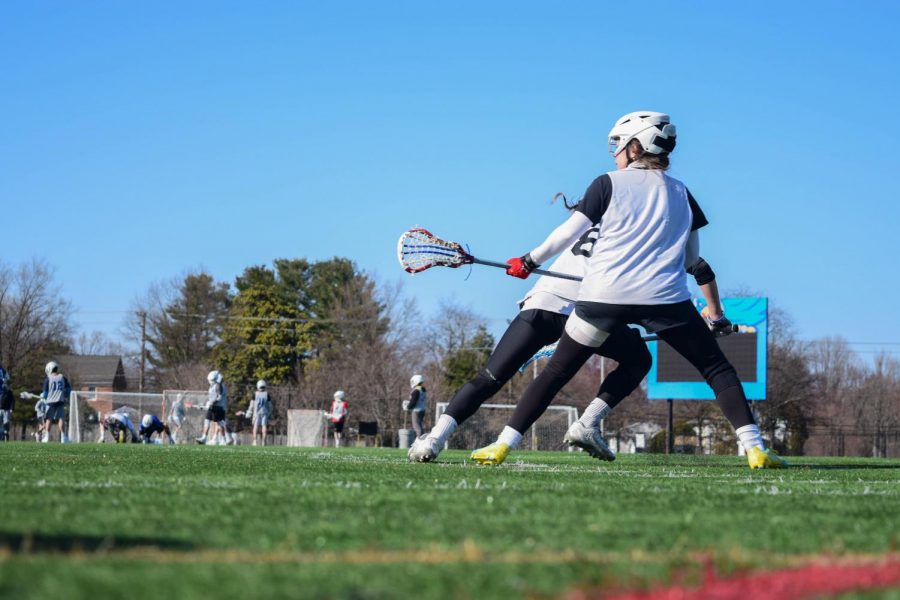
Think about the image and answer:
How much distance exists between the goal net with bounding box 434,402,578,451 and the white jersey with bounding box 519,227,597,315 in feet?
79.7

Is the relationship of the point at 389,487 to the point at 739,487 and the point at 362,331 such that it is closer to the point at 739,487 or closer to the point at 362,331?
the point at 739,487

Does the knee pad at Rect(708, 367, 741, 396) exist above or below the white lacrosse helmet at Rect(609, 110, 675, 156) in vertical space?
below

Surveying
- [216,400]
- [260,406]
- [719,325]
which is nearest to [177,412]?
[260,406]

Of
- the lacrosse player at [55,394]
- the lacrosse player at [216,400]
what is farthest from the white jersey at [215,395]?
the lacrosse player at [55,394]

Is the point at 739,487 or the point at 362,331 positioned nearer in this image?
the point at 739,487

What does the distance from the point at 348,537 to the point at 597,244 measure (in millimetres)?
A: 4991

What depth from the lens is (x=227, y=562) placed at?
2.89 m

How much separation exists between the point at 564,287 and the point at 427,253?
114 centimetres

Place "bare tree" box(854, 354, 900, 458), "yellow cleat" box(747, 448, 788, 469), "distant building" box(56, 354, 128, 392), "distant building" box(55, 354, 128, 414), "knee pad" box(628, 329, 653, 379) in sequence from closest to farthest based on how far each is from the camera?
1. "yellow cleat" box(747, 448, 788, 469)
2. "knee pad" box(628, 329, 653, 379)
3. "bare tree" box(854, 354, 900, 458)
4. "distant building" box(55, 354, 128, 414)
5. "distant building" box(56, 354, 128, 392)

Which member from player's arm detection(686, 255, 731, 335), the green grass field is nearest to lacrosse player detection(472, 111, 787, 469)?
player's arm detection(686, 255, 731, 335)

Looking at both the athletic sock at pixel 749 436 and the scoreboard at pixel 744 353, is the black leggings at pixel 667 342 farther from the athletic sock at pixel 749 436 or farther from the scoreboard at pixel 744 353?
the scoreboard at pixel 744 353

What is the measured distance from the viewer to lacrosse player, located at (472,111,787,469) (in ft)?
26.3

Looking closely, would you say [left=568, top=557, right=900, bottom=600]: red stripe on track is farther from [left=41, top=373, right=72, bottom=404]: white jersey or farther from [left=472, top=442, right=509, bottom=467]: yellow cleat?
[left=41, top=373, right=72, bottom=404]: white jersey

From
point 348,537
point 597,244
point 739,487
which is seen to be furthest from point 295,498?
point 597,244
